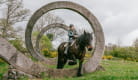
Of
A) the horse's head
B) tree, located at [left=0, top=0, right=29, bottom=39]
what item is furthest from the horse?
tree, located at [left=0, top=0, right=29, bottom=39]

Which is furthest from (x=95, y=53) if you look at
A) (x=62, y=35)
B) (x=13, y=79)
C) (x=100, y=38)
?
(x=62, y=35)

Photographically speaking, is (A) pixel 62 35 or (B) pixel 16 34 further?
(A) pixel 62 35

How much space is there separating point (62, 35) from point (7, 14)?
54.1 feet

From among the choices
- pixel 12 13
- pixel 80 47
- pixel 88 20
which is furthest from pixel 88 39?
pixel 12 13

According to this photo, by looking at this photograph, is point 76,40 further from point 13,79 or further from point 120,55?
point 120,55

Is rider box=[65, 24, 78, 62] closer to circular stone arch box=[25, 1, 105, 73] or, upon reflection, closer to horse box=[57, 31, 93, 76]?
horse box=[57, 31, 93, 76]

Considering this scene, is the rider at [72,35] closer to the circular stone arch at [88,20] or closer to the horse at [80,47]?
the horse at [80,47]

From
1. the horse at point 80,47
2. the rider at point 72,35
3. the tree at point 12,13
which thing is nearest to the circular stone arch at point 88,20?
the horse at point 80,47

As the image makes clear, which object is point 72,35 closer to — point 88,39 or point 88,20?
point 88,20

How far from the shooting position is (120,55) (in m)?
42.2

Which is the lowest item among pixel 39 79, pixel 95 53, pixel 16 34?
pixel 39 79

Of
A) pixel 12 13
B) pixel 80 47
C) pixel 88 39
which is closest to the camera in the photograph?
pixel 88 39

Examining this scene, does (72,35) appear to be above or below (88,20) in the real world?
below

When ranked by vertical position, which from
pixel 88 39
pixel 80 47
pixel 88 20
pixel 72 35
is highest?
pixel 88 20
